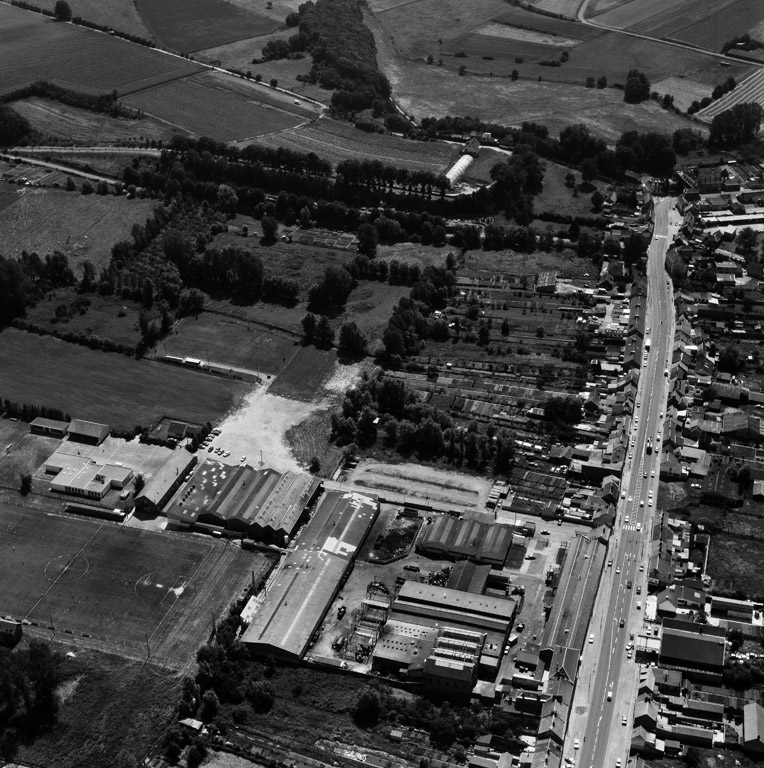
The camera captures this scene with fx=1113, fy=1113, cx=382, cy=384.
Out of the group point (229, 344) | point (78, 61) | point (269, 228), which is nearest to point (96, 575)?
point (229, 344)

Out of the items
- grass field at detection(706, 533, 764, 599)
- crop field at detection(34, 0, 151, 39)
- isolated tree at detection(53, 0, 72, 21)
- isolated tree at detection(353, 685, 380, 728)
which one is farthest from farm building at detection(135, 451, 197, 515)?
isolated tree at detection(53, 0, 72, 21)

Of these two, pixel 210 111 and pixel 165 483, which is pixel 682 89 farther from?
pixel 165 483

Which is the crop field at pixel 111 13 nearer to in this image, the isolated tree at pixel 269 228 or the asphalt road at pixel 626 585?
the isolated tree at pixel 269 228

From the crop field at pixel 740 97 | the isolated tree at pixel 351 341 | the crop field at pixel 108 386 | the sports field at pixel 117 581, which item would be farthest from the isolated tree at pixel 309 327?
the crop field at pixel 740 97

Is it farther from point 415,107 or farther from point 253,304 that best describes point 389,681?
point 415,107

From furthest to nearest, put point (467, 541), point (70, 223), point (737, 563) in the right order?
point (70, 223) < point (467, 541) < point (737, 563)

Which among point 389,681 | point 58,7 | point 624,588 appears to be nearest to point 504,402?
point 624,588
